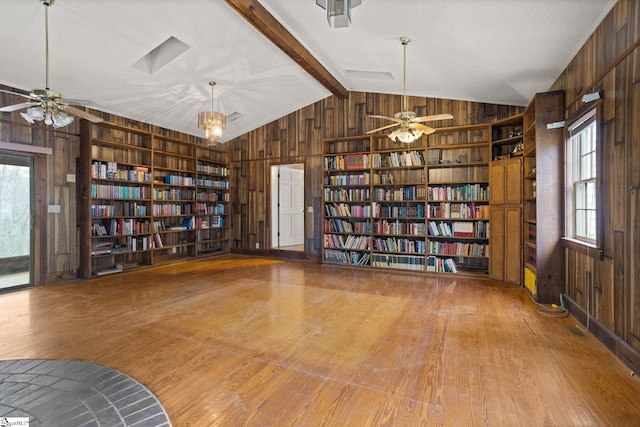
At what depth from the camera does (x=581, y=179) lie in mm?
3582

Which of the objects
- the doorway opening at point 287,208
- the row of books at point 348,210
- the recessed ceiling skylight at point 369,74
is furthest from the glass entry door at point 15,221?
the recessed ceiling skylight at point 369,74

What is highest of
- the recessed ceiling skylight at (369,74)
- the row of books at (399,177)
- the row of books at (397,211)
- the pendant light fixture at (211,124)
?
the recessed ceiling skylight at (369,74)

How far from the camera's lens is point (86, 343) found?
2826mm

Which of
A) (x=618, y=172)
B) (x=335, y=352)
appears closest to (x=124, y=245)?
(x=335, y=352)

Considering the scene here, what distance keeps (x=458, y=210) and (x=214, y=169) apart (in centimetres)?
563

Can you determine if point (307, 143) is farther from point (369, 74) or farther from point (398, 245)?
Answer: point (398, 245)

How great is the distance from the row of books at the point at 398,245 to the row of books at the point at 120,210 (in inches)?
185

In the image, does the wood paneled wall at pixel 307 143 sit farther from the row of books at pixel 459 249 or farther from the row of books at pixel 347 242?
the row of books at pixel 459 249

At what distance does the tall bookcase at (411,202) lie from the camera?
561cm

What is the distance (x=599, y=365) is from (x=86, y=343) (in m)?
4.25

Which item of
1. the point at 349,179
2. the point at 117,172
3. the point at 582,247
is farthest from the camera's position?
the point at 349,179

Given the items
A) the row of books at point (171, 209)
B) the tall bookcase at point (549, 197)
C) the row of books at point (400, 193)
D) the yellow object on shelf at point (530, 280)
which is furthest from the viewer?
the row of books at point (171, 209)

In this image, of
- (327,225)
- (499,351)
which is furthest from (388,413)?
(327,225)

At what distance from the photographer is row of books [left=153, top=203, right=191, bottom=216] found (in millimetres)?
6566
